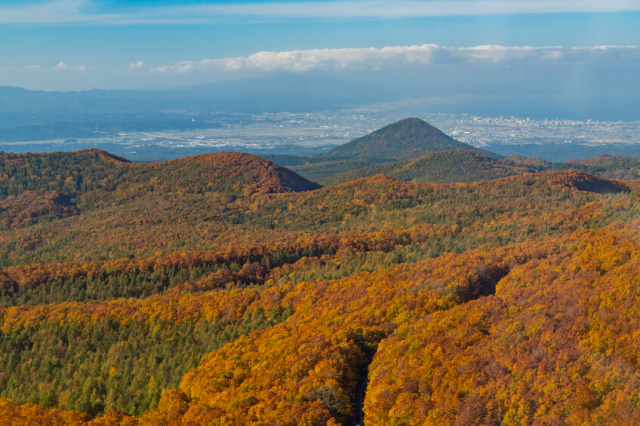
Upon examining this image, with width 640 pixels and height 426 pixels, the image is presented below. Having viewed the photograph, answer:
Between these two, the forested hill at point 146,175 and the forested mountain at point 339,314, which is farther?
the forested hill at point 146,175

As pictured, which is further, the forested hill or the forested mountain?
the forested hill

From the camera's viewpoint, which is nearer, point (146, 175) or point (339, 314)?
point (339, 314)

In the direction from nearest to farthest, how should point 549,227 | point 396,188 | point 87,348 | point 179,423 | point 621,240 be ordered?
point 179,423 → point 621,240 → point 87,348 → point 549,227 → point 396,188

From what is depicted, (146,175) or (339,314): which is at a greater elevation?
(146,175)

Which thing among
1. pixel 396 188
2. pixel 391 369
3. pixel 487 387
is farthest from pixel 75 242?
pixel 487 387

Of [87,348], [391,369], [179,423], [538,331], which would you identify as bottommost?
[87,348]

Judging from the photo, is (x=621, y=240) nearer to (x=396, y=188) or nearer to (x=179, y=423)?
(x=179, y=423)

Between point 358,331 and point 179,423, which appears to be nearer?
point 179,423

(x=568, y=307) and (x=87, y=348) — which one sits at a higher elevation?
(x=568, y=307)
